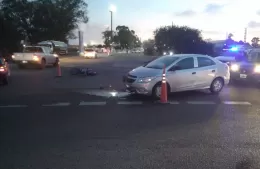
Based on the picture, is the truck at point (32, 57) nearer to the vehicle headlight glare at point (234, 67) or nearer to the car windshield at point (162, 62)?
the vehicle headlight glare at point (234, 67)

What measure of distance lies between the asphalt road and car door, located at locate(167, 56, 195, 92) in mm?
550

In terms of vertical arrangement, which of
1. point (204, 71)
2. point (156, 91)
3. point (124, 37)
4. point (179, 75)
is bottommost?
point (156, 91)

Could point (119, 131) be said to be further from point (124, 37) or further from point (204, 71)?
point (124, 37)

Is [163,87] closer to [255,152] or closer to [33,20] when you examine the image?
[255,152]

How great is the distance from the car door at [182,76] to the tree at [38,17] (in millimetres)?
59611

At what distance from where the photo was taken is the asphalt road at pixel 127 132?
5840 mm

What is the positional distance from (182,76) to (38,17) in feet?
203

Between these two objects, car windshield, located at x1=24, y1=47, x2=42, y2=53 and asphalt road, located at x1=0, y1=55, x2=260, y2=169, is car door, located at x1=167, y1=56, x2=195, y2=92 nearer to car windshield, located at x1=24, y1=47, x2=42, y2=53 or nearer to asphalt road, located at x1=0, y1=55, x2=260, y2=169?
asphalt road, located at x1=0, y1=55, x2=260, y2=169

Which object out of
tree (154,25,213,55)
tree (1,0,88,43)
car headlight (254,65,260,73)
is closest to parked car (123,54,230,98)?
car headlight (254,65,260,73)

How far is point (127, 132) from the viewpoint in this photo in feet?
25.2

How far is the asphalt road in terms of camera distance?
5840 mm

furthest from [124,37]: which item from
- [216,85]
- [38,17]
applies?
[216,85]

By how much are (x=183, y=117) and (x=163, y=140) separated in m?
2.42

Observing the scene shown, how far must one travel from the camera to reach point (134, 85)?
1242 cm
